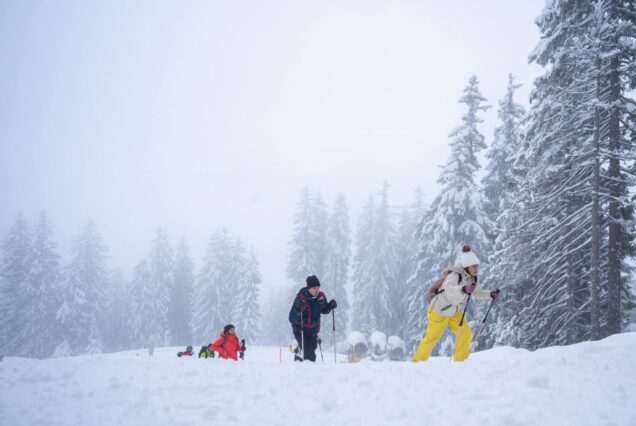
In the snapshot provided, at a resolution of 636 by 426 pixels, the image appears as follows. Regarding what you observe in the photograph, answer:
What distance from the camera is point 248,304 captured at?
37.6 metres

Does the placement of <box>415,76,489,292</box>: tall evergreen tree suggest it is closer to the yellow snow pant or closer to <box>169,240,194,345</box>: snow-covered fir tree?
the yellow snow pant

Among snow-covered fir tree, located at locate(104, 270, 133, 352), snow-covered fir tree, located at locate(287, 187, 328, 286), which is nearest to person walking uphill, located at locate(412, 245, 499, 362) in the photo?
snow-covered fir tree, located at locate(287, 187, 328, 286)

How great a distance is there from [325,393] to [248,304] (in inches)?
1372

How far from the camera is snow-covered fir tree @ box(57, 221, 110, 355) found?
117 ft

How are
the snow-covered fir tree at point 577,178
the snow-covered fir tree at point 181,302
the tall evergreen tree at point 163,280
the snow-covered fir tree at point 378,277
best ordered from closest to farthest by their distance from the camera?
the snow-covered fir tree at point 577,178, the snow-covered fir tree at point 378,277, the tall evergreen tree at point 163,280, the snow-covered fir tree at point 181,302

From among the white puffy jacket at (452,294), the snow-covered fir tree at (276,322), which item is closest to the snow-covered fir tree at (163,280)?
the snow-covered fir tree at (276,322)

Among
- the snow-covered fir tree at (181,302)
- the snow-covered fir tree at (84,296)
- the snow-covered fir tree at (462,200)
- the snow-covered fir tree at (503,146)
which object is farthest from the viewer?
the snow-covered fir tree at (181,302)

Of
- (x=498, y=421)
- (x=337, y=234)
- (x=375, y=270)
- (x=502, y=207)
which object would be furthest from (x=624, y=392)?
(x=337, y=234)

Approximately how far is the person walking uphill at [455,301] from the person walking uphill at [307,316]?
2350 mm

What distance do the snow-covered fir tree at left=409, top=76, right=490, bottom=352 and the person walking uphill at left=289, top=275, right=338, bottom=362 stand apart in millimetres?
14097

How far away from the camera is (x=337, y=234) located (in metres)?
38.6

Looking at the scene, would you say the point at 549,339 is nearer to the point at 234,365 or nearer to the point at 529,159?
the point at 529,159

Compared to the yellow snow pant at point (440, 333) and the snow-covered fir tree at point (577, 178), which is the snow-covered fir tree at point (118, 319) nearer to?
the snow-covered fir tree at point (577, 178)

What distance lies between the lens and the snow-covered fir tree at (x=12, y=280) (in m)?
34.4
